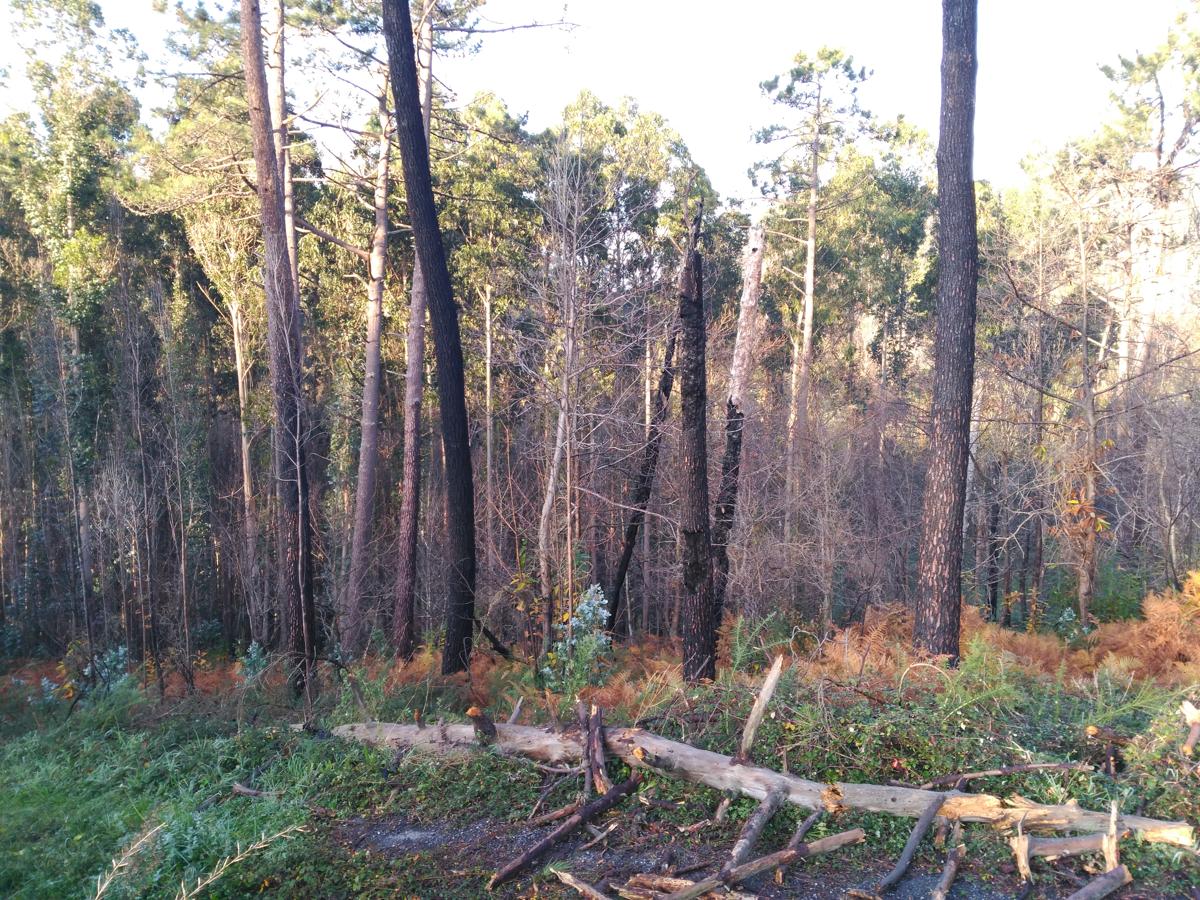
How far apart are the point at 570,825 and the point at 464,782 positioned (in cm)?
119

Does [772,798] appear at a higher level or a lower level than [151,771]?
higher

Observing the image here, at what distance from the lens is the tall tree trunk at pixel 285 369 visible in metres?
11.0

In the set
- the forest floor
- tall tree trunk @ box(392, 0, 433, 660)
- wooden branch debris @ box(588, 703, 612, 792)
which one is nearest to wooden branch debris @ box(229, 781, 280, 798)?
the forest floor

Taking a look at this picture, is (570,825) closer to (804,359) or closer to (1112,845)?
(1112,845)

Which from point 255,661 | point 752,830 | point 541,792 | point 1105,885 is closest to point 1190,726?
point 1105,885

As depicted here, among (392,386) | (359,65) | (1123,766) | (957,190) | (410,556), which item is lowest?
(410,556)

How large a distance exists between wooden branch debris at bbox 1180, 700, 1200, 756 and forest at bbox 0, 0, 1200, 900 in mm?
30

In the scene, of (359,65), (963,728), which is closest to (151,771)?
(963,728)

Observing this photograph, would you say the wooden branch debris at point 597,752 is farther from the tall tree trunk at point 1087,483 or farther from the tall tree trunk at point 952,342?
the tall tree trunk at point 1087,483

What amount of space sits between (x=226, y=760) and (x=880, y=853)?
5069 millimetres

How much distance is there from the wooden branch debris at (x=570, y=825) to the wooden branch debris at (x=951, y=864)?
6.17ft

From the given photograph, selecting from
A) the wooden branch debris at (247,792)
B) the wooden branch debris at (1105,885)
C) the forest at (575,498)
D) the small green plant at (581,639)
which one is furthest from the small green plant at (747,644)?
the wooden branch debris at (247,792)

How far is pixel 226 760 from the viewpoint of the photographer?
264 inches

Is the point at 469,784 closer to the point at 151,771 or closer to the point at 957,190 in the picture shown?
the point at 151,771
